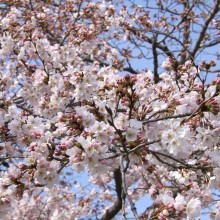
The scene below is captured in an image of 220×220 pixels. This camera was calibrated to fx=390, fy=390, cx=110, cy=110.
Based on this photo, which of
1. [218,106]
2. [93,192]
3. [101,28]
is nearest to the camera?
[218,106]

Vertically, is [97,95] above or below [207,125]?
above

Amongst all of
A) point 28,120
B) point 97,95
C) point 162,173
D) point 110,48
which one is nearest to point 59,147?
point 28,120

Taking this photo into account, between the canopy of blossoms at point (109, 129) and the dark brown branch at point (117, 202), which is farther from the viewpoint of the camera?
the dark brown branch at point (117, 202)

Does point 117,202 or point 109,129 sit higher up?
point 117,202

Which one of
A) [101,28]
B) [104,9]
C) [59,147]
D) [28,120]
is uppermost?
[104,9]

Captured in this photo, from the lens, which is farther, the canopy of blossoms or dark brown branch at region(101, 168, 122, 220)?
→ dark brown branch at region(101, 168, 122, 220)

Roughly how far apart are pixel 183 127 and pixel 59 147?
87 cm

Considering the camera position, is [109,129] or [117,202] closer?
[109,129]

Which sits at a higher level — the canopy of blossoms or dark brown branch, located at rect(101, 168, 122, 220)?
dark brown branch, located at rect(101, 168, 122, 220)

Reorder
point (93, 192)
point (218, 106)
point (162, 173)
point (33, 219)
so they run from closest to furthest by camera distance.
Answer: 1. point (218, 106)
2. point (162, 173)
3. point (33, 219)
4. point (93, 192)

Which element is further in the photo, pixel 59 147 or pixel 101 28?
pixel 101 28

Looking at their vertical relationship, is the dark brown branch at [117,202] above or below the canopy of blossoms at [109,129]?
above

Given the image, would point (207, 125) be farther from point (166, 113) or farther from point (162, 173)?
point (162, 173)

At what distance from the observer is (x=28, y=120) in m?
3.28
